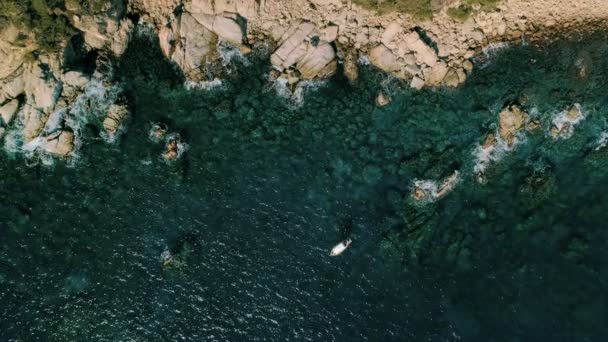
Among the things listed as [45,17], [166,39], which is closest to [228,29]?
[166,39]

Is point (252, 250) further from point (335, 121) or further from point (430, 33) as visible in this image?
point (430, 33)

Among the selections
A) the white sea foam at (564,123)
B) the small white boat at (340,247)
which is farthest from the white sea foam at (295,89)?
the white sea foam at (564,123)

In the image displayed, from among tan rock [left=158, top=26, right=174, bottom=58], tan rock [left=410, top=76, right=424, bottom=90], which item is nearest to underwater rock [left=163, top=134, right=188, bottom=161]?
tan rock [left=158, top=26, right=174, bottom=58]

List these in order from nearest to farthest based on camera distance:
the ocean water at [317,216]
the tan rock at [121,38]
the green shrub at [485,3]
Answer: the ocean water at [317,216]
the green shrub at [485,3]
the tan rock at [121,38]

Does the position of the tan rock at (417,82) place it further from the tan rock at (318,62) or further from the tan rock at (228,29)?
the tan rock at (228,29)

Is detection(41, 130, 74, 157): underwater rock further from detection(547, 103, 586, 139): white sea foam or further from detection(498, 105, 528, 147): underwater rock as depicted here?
detection(547, 103, 586, 139): white sea foam

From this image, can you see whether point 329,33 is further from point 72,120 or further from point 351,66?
point 72,120
